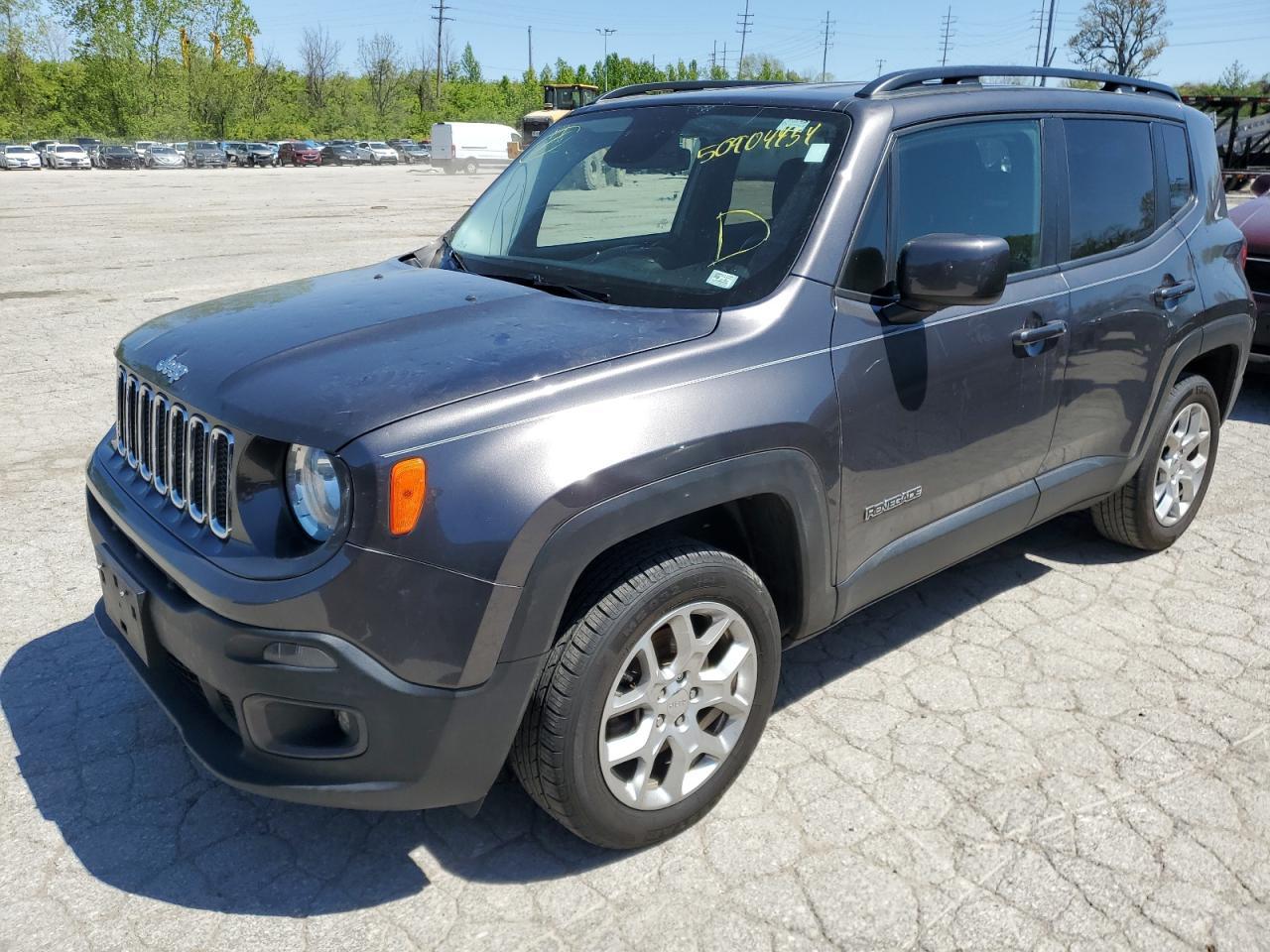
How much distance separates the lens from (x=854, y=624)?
13.1ft

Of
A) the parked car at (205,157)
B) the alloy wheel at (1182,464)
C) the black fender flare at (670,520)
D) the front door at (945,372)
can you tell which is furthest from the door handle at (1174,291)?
the parked car at (205,157)

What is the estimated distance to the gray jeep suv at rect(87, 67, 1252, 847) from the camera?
2.22 meters

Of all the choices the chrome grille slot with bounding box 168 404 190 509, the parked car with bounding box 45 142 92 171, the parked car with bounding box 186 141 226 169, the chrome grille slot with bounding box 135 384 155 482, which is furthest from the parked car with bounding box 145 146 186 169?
the chrome grille slot with bounding box 168 404 190 509

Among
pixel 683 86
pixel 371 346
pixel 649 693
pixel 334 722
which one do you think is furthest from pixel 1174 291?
pixel 334 722

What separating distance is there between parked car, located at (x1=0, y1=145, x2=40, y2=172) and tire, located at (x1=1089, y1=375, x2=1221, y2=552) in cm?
5688

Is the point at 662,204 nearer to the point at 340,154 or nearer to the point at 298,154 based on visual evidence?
the point at 298,154

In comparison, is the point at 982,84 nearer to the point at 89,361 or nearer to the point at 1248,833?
the point at 1248,833

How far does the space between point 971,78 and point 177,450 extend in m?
2.82

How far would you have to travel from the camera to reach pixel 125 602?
269 centimetres

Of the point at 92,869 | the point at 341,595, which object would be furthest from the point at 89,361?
the point at 341,595

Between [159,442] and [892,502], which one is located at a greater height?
[159,442]

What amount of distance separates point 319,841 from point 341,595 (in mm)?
1001

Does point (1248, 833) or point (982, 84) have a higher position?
point (982, 84)

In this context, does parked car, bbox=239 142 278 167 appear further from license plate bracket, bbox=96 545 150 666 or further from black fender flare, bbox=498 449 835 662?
black fender flare, bbox=498 449 835 662
